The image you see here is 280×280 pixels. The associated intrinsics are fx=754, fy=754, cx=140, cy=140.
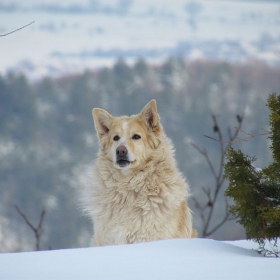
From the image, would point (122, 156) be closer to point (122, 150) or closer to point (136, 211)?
point (122, 150)

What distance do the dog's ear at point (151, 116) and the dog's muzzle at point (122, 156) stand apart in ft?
1.58

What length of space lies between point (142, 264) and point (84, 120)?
223ft

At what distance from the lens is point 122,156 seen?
827 centimetres

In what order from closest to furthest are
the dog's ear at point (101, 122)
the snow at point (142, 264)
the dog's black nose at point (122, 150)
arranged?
the snow at point (142, 264) < the dog's black nose at point (122, 150) < the dog's ear at point (101, 122)

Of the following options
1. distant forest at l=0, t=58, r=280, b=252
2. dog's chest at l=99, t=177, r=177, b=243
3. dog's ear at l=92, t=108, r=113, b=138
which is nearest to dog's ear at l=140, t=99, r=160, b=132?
dog's ear at l=92, t=108, r=113, b=138

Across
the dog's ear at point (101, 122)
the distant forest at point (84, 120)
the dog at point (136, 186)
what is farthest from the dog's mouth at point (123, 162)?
→ the distant forest at point (84, 120)

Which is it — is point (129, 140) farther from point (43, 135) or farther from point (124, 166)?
point (43, 135)

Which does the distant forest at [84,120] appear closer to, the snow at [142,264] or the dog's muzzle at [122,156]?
the dog's muzzle at [122,156]

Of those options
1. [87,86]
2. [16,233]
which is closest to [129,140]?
[16,233]

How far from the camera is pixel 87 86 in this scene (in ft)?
272

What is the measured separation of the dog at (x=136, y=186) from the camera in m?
8.01

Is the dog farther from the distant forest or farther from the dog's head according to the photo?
the distant forest

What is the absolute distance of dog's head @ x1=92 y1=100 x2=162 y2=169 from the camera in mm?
8312

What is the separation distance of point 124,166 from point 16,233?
48.0 m
